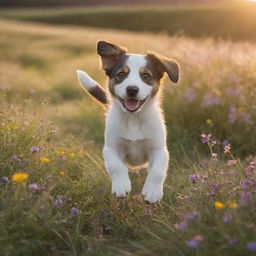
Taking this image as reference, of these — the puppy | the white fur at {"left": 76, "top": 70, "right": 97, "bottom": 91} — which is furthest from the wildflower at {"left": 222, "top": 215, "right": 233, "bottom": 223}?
the white fur at {"left": 76, "top": 70, "right": 97, "bottom": 91}

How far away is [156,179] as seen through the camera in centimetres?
430

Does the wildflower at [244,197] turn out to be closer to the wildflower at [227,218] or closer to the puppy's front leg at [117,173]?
the wildflower at [227,218]

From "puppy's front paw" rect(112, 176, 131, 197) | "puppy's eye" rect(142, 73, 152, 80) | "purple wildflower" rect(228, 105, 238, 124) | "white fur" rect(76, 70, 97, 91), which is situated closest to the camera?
"puppy's front paw" rect(112, 176, 131, 197)

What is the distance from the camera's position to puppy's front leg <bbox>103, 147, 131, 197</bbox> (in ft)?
13.5

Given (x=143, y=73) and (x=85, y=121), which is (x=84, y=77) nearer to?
(x=143, y=73)

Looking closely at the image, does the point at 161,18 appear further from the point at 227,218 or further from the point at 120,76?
the point at 227,218

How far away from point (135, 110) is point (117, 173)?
0.59m

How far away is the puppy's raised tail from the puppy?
64 cm

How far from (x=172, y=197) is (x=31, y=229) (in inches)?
62.2

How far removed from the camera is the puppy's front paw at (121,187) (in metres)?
4.09

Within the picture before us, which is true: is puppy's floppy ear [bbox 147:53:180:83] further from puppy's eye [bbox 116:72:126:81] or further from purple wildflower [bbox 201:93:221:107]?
purple wildflower [bbox 201:93:221:107]

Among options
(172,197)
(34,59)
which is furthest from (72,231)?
(34,59)

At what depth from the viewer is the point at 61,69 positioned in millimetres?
15531

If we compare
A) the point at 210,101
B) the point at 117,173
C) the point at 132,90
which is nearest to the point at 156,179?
the point at 117,173
